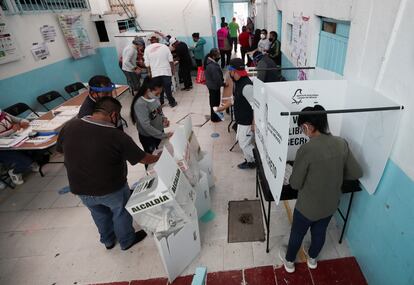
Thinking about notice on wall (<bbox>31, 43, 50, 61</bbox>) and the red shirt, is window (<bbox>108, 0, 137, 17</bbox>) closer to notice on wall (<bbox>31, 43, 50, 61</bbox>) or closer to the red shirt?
notice on wall (<bbox>31, 43, 50, 61</bbox>)

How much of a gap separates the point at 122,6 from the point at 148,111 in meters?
6.90

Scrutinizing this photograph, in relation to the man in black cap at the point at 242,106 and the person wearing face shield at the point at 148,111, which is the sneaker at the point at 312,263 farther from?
the person wearing face shield at the point at 148,111

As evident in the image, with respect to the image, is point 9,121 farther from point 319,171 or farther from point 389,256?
point 389,256

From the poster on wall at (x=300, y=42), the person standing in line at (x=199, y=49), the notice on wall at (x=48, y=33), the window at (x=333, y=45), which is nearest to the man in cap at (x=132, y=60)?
the notice on wall at (x=48, y=33)

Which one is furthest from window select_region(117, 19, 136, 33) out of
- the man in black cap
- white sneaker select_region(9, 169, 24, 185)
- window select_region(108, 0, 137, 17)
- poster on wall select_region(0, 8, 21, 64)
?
the man in black cap

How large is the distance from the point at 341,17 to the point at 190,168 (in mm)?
2040

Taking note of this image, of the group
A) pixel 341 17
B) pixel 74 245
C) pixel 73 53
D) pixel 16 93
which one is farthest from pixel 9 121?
pixel 341 17

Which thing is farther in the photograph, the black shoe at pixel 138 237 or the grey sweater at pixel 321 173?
the black shoe at pixel 138 237

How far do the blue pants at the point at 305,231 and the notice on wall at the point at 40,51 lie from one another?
5.64 m

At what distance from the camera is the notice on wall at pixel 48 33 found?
523 cm

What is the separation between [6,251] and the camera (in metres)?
2.77

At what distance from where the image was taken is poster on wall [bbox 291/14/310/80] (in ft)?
11.2

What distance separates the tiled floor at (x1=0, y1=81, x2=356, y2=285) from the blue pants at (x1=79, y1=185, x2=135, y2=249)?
16 cm

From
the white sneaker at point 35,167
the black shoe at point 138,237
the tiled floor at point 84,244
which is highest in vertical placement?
the white sneaker at point 35,167
